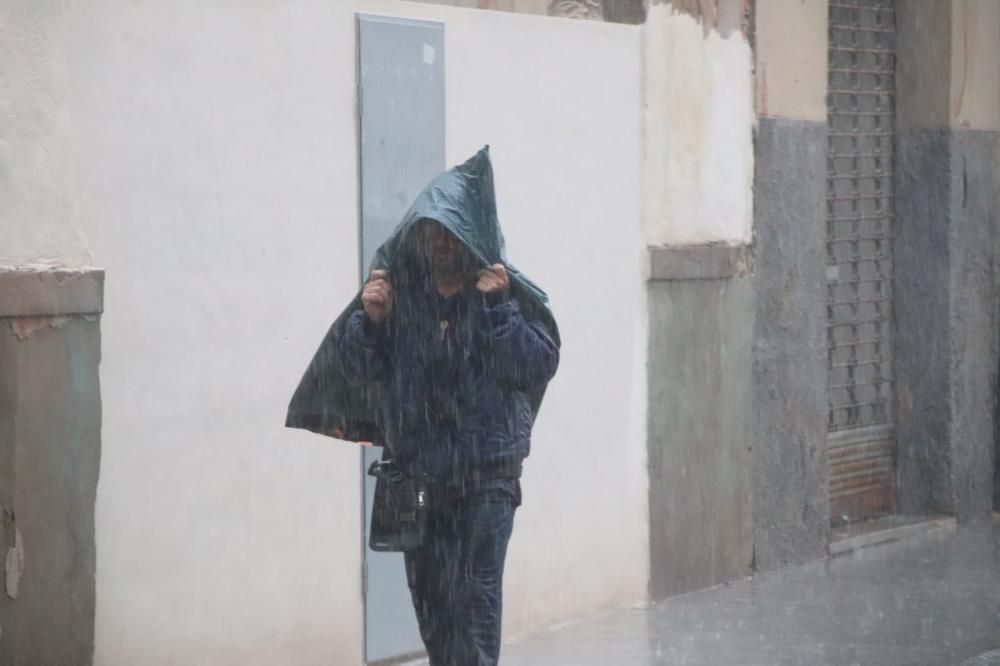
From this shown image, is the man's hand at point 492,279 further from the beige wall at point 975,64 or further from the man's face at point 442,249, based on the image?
the beige wall at point 975,64

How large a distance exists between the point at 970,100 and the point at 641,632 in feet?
15.3

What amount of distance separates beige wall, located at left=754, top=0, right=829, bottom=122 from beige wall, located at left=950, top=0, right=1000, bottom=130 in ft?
4.04

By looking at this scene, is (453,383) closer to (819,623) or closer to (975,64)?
(819,623)

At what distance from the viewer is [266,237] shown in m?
6.55

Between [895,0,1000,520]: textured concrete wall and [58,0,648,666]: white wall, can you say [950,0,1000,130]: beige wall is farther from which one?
[58,0,648,666]: white wall

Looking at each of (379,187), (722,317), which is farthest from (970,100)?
(379,187)

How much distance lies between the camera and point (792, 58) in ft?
31.4

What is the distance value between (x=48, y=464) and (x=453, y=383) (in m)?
1.42

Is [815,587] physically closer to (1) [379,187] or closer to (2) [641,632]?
(2) [641,632]

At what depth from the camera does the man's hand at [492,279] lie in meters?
5.22

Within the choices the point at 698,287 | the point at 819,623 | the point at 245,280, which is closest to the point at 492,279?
the point at 245,280

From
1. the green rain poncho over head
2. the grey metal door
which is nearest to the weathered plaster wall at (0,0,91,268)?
the green rain poncho over head

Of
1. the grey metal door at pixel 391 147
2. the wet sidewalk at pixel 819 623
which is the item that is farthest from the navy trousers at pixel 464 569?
the wet sidewalk at pixel 819 623

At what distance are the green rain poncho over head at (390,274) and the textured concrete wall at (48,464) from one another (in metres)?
0.81
